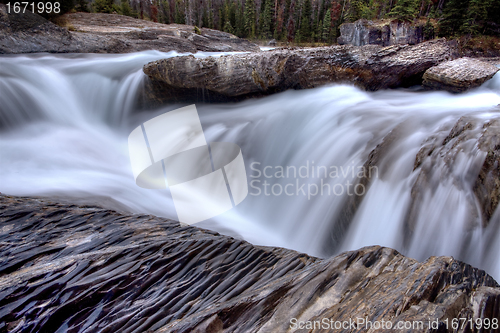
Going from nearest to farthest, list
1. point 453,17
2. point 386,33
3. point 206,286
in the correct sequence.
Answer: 1. point 206,286
2. point 453,17
3. point 386,33

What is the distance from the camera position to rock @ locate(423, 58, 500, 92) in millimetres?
5359

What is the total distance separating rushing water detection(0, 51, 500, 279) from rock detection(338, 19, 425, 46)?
56.9ft

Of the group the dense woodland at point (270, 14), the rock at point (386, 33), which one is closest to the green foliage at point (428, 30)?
the rock at point (386, 33)

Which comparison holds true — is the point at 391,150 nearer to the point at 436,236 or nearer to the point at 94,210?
the point at 436,236

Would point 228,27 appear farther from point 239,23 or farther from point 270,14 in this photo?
point 270,14

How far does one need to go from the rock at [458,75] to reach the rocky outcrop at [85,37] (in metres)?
11.0

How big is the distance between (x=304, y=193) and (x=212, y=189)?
1.59 m

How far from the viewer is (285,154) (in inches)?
189

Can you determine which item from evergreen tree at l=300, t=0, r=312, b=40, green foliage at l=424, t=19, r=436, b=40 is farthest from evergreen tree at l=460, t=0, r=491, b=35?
evergreen tree at l=300, t=0, r=312, b=40

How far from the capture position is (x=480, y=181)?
2.49 meters

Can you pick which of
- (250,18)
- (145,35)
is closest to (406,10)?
(145,35)

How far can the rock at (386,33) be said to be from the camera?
19469 millimetres

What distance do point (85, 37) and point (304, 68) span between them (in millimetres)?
9025

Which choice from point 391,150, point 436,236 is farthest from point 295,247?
point 391,150
